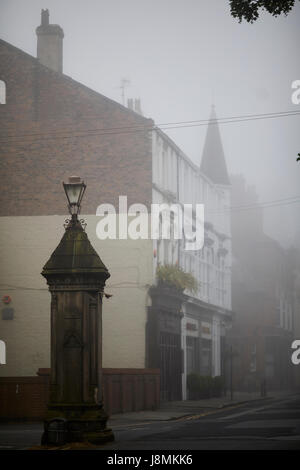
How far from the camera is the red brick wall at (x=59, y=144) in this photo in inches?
1423

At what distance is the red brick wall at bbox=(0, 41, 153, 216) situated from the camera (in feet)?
119

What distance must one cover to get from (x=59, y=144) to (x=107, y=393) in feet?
43.0

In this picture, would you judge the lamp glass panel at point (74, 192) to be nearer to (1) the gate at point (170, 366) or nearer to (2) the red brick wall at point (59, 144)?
(2) the red brick wall at point (59, 144)

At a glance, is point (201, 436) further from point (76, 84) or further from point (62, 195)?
point (76, 84)

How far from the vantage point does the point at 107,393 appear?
27828 mm

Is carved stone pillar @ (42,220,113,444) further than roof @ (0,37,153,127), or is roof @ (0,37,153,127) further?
roof @ (0,37,153,127)

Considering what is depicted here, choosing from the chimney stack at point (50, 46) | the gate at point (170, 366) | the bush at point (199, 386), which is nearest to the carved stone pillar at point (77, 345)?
the gate at point (170, 366)

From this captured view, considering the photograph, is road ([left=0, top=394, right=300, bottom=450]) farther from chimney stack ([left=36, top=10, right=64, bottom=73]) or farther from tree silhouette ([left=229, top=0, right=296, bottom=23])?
chimney stack ([left=36, top=10, right=64, bottom=73])

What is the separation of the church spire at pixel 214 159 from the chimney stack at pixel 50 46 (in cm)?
1865

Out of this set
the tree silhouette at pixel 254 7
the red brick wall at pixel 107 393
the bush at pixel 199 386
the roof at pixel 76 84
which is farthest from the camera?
the bush at pixel 199 386

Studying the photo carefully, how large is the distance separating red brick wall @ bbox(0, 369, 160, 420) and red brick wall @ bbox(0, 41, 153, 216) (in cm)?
821

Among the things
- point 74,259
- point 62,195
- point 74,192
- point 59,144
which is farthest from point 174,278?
point 74,259

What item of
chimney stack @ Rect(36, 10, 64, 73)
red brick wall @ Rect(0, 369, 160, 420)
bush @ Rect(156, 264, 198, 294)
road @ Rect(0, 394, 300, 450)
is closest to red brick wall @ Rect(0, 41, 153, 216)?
chimney stack @ Rect(36, 10, 64, 73)

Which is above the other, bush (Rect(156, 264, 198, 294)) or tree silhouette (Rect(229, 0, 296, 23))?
tree silhouette (Rect(229, 0, 296, 23))
